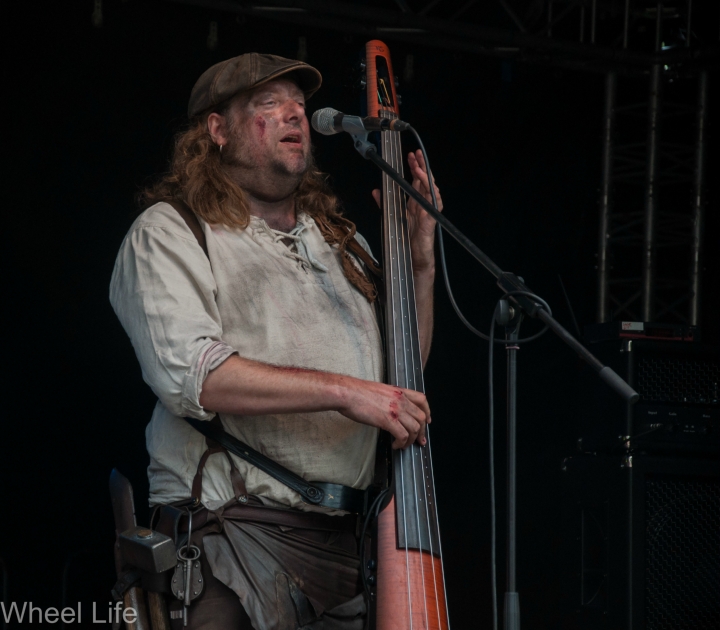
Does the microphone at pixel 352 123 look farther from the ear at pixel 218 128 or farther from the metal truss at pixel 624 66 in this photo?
the metal truss at pixel 624 66

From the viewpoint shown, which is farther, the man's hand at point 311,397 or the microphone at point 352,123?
the microphone at point 352,123

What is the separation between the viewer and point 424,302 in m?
2.33

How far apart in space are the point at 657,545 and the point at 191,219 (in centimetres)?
208

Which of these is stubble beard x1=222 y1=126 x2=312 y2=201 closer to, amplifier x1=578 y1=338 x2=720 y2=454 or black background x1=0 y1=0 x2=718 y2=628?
black background x1=0 y1=0 x2=718 y2=628

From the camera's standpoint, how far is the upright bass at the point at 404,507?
5.48ft

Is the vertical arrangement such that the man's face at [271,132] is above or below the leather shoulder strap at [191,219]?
above

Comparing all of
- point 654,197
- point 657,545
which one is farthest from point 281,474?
point 654,197

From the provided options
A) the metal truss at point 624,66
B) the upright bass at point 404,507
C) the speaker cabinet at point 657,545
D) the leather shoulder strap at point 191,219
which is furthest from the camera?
the metal truss at point 624,66

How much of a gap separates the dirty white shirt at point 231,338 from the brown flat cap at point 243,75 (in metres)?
0.38

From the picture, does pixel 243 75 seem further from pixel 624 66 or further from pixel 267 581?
pixel 624 66

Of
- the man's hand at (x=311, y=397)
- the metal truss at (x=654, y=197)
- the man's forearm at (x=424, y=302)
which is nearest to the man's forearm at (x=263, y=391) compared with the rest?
the man's hand at (x=311, y=397)

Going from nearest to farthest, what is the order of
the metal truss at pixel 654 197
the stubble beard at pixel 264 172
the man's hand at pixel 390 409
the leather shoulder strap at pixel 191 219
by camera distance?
the man's hand at pixel 390 409
the leather shoulder strap at pixel 191 219
the stubble beard at pixel 264 172
the metal truss at pixel 654 197

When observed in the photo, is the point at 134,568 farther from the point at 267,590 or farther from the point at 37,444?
the point at 37,444

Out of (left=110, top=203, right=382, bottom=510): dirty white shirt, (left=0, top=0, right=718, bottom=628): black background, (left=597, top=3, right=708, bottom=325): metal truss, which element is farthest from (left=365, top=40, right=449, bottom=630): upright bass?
(left=597, top=3, right=708, bottom=325): metal truss
